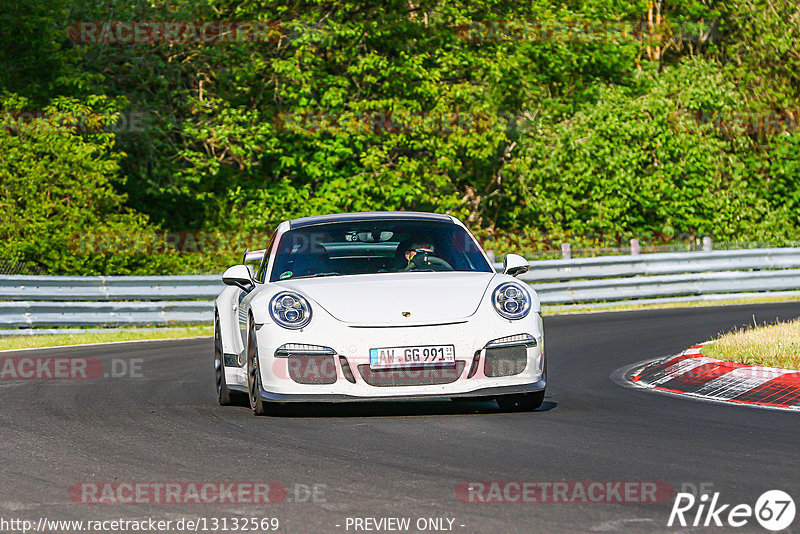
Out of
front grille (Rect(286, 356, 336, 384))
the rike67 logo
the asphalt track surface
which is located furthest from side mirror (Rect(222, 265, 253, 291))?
the rike67 logo

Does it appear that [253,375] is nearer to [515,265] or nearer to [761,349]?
[515,265]

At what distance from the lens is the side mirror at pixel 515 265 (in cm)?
956

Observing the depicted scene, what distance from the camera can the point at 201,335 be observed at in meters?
19.6

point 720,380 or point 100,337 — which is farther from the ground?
point 720,380

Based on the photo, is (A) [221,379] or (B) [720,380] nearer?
(A) [221,379]

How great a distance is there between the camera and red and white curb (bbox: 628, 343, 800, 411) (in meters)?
9.57

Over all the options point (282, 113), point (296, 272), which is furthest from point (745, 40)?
point (296, 272)

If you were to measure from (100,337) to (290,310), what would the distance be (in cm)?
1133

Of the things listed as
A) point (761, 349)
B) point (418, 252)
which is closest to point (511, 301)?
point (418, 252)

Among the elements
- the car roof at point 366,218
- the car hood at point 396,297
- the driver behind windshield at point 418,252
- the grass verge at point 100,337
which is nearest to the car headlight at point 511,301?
the car hood at point 396,297

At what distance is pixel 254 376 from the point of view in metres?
8.96

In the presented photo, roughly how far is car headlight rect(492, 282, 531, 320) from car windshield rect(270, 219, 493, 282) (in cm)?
70

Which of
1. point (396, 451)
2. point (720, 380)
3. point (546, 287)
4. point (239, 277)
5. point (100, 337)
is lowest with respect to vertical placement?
point (100, 337)

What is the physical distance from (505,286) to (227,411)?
221 centimetres
